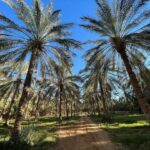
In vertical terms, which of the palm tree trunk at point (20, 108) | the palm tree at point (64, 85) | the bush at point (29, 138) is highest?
the palm tree at point (64, 85)

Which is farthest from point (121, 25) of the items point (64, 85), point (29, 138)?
point (64, 85)

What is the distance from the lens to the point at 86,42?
2108 centimetres

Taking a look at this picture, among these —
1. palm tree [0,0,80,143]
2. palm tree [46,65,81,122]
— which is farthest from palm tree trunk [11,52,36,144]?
palm tree [46,65,81,122]

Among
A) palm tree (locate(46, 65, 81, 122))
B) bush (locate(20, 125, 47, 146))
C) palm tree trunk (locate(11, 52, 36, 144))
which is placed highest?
palm tree (locate(46, 65, 81, 122))

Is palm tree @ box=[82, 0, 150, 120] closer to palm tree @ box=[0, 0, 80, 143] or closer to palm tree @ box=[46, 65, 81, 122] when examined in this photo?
palm tree @ box=[0, 0, 80, 143]

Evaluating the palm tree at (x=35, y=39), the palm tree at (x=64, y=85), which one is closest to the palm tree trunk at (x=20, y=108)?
the palm tree at (x=35, y=39)

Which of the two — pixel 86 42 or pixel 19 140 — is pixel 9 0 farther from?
pixel 19 140

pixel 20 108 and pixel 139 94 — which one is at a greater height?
pixel 139 94

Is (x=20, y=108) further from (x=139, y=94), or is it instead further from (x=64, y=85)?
(x=64, y=85)

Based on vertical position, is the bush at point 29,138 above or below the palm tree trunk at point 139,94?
below

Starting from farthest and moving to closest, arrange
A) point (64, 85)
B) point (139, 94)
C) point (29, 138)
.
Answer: point (64, 85), point (139, 94), point (29, 138)

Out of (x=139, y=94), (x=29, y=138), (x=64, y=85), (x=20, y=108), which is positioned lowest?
(x=29, y=138)

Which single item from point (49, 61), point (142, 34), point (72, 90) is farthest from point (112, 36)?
point (72, 90)

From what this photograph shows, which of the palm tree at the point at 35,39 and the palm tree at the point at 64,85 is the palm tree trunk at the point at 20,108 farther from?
the palm tree at the point at 64,85
